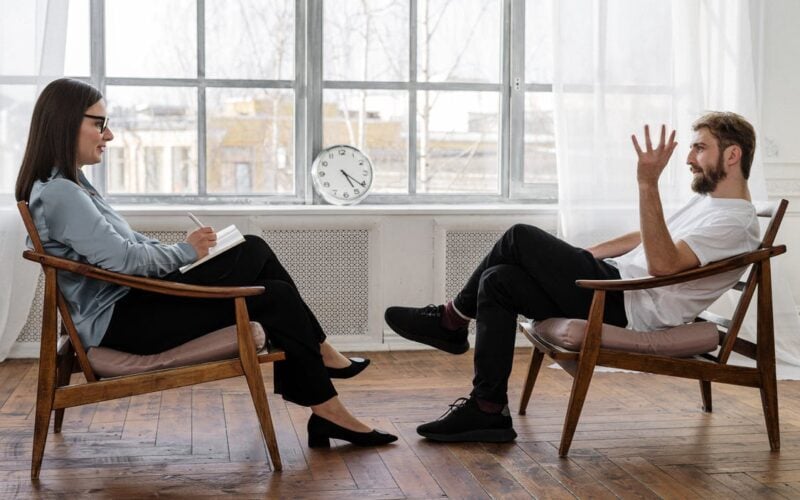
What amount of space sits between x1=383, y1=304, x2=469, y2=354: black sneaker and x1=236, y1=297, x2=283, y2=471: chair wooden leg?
2.32 ft

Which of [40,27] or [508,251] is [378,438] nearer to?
[508,251]

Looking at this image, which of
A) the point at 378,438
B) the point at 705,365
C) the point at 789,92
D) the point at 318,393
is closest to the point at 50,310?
the point at 318,393

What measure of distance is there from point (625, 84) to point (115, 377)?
9.61ft

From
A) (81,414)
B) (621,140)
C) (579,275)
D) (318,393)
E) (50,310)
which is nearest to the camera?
(50,310)

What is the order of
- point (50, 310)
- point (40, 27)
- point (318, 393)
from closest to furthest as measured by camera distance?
point (50, 310), point (318, 393), point (40, 27)

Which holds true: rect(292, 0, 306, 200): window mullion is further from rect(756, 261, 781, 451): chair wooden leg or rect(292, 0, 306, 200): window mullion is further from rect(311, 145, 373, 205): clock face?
rect(756, 261, 781, 451): chair wooden leg

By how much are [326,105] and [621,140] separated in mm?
1474

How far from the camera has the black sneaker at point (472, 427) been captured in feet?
10.6

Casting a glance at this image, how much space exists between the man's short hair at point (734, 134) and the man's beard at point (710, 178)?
6 centimetres

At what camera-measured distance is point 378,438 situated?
3.19 m

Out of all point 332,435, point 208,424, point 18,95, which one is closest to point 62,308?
point 208,424

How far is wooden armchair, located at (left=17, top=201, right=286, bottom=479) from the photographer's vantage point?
9.20ft

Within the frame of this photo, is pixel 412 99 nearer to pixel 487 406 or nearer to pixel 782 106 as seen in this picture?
pixel 782 106

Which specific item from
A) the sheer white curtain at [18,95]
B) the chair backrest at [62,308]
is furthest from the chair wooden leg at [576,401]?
the sheer white curtain at [18,95]
